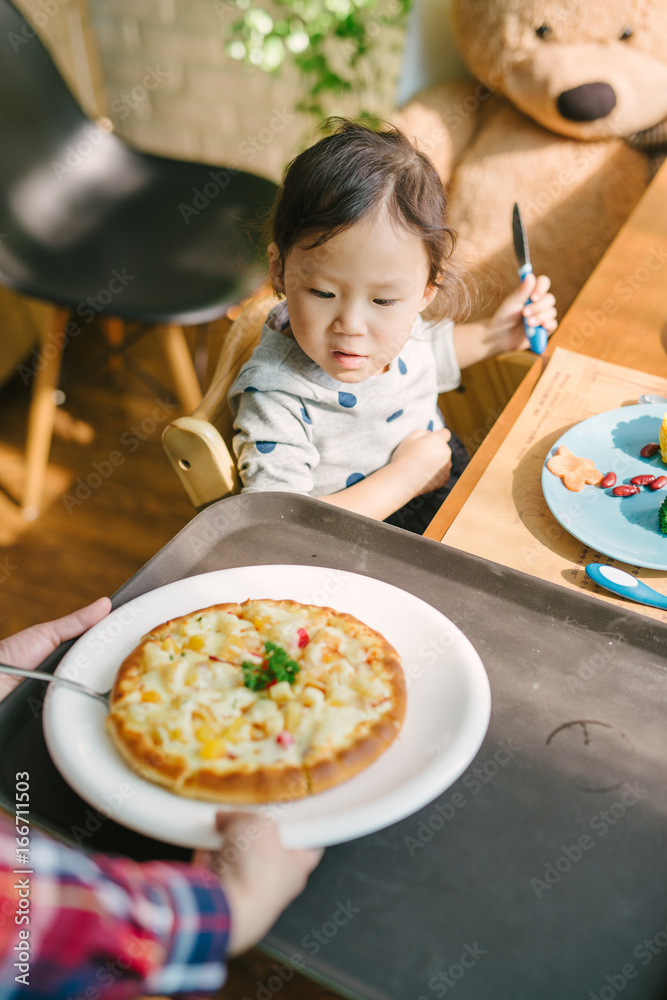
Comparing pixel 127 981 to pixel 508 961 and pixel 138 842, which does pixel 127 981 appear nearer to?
pixel 138 842

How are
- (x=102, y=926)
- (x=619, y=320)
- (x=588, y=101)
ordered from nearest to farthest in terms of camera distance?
(x=102, y=926), (x=619, y=320), (x=588, y=101)

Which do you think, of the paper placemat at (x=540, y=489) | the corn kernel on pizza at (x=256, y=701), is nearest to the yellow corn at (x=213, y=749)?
the corn kernel on pizza at (x=256, y=701)

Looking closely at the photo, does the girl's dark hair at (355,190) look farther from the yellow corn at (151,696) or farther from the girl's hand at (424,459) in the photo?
the yellow corn at (151,696)

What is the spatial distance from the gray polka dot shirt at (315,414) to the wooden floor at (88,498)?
871 millimetres

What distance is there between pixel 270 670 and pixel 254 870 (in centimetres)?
16

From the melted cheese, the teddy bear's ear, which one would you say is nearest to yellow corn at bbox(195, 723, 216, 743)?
the melted cheese

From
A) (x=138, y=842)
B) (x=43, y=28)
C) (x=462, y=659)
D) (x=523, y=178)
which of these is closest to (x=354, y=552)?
(x=462, y=659)

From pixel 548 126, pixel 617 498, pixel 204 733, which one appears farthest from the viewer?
pixel 548 126

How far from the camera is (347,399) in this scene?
3.44ft

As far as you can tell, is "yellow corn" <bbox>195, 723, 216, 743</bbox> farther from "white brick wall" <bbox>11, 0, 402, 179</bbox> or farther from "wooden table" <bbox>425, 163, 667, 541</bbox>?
"white brick wall" <bbox>11, 0, 402, 179</bbox>

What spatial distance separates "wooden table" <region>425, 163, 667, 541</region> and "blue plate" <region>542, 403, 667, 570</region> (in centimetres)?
9
